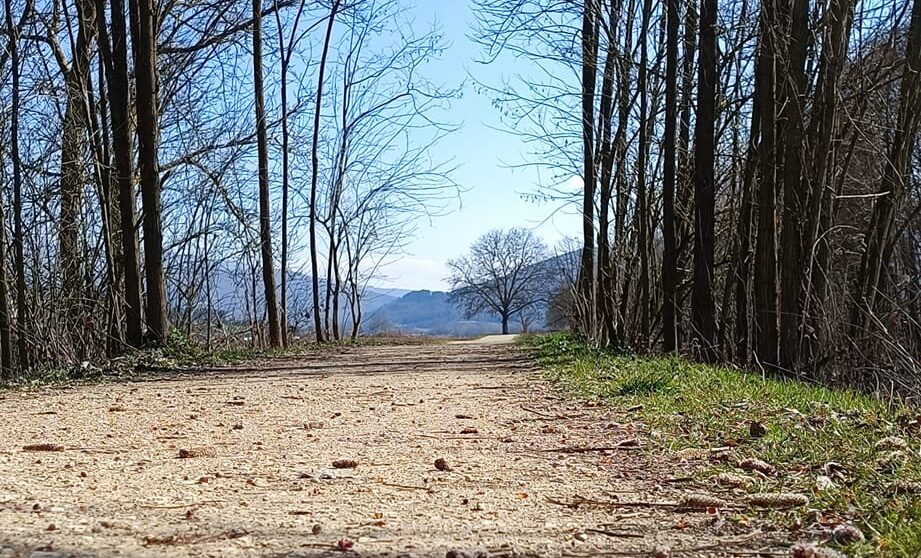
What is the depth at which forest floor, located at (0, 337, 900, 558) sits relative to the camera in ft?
8.95

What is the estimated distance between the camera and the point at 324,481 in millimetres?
3676

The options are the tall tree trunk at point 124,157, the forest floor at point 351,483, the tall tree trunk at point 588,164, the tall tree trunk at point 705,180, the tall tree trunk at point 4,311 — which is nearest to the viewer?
the forest floor at point 351,483

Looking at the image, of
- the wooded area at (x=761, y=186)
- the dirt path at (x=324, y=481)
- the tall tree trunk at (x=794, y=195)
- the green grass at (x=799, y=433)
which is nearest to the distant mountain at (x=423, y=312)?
the wooded area at (x=761, y=186)

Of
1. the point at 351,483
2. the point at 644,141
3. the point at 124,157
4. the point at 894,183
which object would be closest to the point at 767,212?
the point at 894,183

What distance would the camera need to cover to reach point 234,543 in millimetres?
2684

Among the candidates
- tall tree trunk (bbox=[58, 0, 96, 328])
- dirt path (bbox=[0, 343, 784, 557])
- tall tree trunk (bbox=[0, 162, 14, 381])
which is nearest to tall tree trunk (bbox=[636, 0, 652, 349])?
dirt path (bbox=[0, 343, 784, 557])

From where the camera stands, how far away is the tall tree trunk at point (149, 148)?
39.9ft

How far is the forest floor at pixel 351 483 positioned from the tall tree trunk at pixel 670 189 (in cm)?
593

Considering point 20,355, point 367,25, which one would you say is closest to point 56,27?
point 20,355

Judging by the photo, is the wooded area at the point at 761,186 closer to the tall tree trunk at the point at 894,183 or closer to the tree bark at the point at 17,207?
the tall tree trunk at the point at 894,183

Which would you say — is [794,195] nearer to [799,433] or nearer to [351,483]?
[799,433]

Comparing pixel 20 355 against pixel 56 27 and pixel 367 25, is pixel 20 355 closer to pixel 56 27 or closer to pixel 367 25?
pixel 56 27

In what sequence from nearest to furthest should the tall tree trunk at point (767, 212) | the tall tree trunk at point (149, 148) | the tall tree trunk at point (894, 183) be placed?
the tall tree trunk at point (894, 183) → the tall tree trunk at point (767, 212) → the tall tree trunk at point (149, 148)

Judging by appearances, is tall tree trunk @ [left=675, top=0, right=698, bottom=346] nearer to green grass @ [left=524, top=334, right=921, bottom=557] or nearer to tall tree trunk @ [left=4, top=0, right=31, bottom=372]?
green grass @ [left=524, top=334, right=921, bottom=557]
